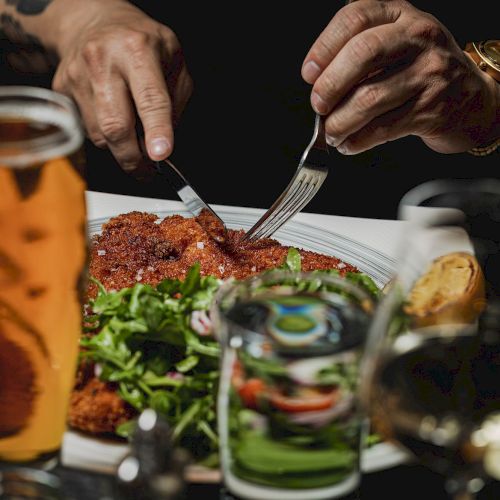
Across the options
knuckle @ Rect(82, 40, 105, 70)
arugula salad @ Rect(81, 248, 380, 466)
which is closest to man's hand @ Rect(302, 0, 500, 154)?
knuckle @ Rect(82, 40, 105, 70)

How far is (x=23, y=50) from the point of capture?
2.45 m

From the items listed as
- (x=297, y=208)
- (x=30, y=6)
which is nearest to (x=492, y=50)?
(x=297, y=208)

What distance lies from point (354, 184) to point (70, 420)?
1.90 m

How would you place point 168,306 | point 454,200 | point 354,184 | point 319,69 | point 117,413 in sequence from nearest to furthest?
point 454,200 → point 117,413 → point 168,306 → point 319,69 → point 354,184

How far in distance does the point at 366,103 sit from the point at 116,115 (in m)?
0.57

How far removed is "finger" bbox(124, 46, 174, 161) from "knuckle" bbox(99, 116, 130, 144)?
5cm

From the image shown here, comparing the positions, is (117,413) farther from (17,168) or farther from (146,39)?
(146,39)

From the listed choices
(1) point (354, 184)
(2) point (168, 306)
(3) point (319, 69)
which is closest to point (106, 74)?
(3) point (319, 69)

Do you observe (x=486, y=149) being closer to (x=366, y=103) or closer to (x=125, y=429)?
(x=366, y=103)

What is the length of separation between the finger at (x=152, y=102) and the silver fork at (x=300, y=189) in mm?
251

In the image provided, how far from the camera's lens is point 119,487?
843 millimetres

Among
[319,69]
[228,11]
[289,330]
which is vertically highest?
[289,330]

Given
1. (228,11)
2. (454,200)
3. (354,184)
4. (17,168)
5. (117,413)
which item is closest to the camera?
(17,168)

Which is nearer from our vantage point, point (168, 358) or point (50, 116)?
point (50, 116)
